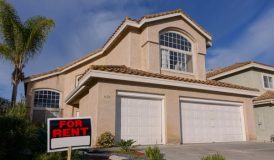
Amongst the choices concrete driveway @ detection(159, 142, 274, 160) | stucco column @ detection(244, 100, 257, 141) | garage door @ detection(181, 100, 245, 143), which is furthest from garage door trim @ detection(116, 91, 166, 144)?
stucco column @ detection(244, 100, 257, 141)

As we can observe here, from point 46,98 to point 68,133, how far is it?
17.7 m

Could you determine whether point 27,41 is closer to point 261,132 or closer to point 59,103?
point 59,103

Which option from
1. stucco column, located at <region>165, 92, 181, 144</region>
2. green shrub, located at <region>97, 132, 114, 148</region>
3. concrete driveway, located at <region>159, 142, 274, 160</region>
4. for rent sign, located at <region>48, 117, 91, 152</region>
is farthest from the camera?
stucco column, located at <region>165, 92, 181, 144</region>

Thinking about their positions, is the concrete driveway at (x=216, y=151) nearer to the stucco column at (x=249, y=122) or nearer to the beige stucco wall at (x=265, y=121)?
the stucco column at (x=249, y=122)

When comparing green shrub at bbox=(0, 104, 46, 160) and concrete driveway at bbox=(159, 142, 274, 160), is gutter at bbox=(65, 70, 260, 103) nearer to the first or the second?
concrete driveway at bbox=(159, 142, 274, 160)

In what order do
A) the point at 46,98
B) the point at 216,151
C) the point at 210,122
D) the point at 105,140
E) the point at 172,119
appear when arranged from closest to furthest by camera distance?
the point at 216,151
the point at 105,140
the point at 172,119
the point at 210,122
the point at 46,98

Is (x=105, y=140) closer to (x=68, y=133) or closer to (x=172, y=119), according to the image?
(x=172, y=119)

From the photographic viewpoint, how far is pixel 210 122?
579 inches

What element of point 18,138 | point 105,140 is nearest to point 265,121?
point 105,140

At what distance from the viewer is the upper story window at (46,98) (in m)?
21.2

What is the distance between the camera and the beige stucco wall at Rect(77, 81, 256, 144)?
441 inches

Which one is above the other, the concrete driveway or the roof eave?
the roof eave

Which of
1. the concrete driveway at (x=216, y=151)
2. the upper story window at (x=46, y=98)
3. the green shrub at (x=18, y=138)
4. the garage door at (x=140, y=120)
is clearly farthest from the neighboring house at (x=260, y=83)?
the green shrub at (x=18, y=138)

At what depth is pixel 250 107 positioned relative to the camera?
16.6m
